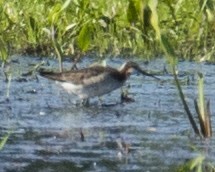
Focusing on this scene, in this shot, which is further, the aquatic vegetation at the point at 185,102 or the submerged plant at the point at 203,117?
the submerged plant at the point at 203,117

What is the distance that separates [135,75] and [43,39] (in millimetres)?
1701

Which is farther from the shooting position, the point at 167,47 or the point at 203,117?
the point at 203,117

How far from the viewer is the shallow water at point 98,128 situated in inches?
286

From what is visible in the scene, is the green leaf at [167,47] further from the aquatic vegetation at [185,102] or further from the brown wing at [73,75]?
the brown wing at [73,75]

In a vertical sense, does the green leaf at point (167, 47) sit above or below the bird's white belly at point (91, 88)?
above

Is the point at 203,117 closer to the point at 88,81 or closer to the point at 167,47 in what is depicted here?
the point at 167,47

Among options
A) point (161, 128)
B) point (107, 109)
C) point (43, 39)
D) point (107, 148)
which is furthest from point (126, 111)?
point (43, 39)

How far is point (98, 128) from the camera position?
8.62m

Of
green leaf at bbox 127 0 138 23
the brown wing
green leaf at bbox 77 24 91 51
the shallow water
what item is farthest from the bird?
green leaf at bbox 127 0 138 23

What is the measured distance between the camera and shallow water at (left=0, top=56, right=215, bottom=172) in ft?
23.8

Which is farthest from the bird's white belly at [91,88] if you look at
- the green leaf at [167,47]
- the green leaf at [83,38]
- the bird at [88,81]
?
the green leaf at [167,47]

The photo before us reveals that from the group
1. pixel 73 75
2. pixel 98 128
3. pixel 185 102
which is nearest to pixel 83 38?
pixel 185 102

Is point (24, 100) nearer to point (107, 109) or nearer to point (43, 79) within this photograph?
point (107, 109)

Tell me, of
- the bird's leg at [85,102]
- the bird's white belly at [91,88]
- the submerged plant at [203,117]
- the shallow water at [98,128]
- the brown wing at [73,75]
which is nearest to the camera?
the shallow water at [98,128]
